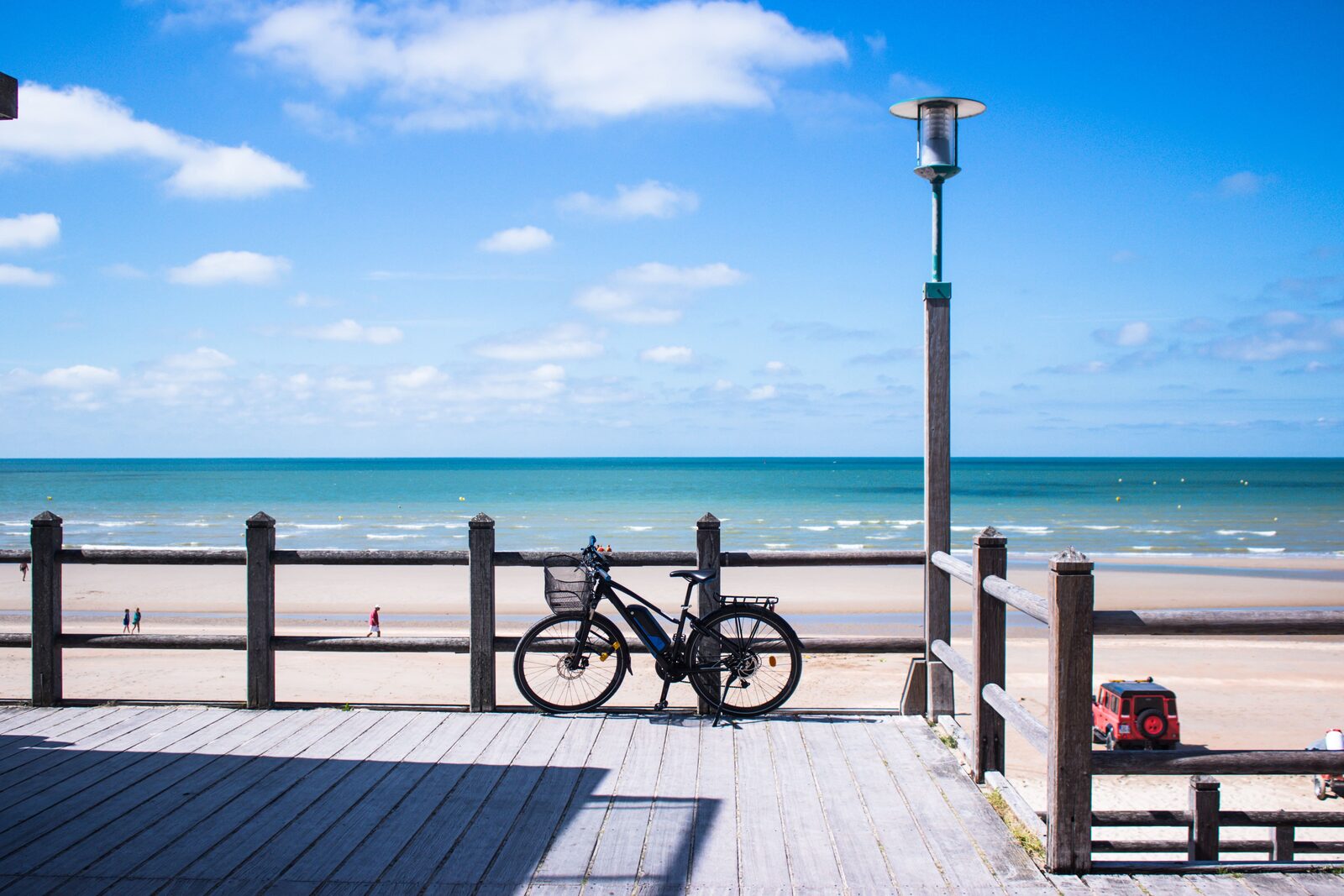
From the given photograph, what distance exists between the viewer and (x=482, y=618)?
233 inches

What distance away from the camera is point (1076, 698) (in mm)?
3506

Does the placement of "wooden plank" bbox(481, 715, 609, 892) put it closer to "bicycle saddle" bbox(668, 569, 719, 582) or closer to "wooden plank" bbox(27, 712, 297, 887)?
"bicycle saddle" bbox(668, 569, 719, 582)

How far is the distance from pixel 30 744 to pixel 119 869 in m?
2.03

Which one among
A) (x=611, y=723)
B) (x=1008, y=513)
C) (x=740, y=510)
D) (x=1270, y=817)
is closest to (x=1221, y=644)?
(x=1270, y=817)

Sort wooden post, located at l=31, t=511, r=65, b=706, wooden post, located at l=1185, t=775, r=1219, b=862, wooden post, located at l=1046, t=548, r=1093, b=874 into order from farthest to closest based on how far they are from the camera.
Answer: wooden post, located at l=31, t=511, r=65, b=706 < wooden post, located at l=1185, t=775, r=1219, b=862 < wooden post, located at l=1046, t=548, r=1093, b=874

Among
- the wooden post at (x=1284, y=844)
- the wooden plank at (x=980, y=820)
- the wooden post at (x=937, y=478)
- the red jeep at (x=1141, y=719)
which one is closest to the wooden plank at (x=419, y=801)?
the wooden plank at (x=980, y=820)

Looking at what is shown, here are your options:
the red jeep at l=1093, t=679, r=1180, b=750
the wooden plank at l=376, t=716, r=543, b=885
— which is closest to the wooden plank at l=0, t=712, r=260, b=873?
the wooden plank at l=376, t=716, r=543, b=885

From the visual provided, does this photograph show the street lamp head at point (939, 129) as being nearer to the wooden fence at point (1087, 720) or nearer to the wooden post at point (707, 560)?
the wooden post at point (707, 560)

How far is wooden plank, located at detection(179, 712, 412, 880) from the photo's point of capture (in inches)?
140

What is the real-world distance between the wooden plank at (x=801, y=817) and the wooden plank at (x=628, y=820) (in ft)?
1.80

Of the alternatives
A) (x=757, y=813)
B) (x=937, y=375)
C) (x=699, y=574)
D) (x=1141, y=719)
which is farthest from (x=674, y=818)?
(x=1141, y=719)

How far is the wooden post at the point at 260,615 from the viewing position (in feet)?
19.3

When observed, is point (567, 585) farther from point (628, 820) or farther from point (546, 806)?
point (628, 820)

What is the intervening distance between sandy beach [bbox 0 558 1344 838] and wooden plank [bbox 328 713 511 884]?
3181mm
